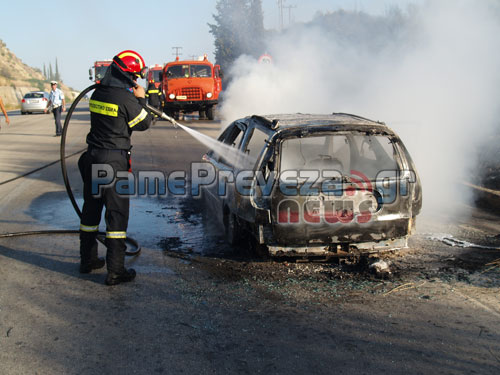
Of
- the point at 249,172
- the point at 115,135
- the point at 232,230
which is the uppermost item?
the point at 115,135

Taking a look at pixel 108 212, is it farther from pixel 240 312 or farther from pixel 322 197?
pixel 322 197

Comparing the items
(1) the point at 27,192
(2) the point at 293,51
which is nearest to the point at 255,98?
(2) the point at 293,51

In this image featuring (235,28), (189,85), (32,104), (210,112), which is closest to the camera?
(189,85)

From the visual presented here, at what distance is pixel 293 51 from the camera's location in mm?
23594

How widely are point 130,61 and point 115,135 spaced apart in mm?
694

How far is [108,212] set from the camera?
4566 mm

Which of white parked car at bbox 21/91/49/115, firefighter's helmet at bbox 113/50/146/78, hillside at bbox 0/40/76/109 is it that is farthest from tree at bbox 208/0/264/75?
firefighter's helmet at bbox 113/50/146/78

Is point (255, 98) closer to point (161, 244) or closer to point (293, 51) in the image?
point (293, 51)

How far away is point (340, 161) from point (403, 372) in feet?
9.41

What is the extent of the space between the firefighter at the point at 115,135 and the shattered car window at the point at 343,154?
1.51 metres

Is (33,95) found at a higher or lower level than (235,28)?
lower

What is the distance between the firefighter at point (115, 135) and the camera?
4.54 m

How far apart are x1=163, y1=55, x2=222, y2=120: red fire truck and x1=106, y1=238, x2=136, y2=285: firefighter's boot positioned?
18651mm

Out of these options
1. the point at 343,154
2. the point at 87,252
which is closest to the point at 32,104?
the point at 87,252
